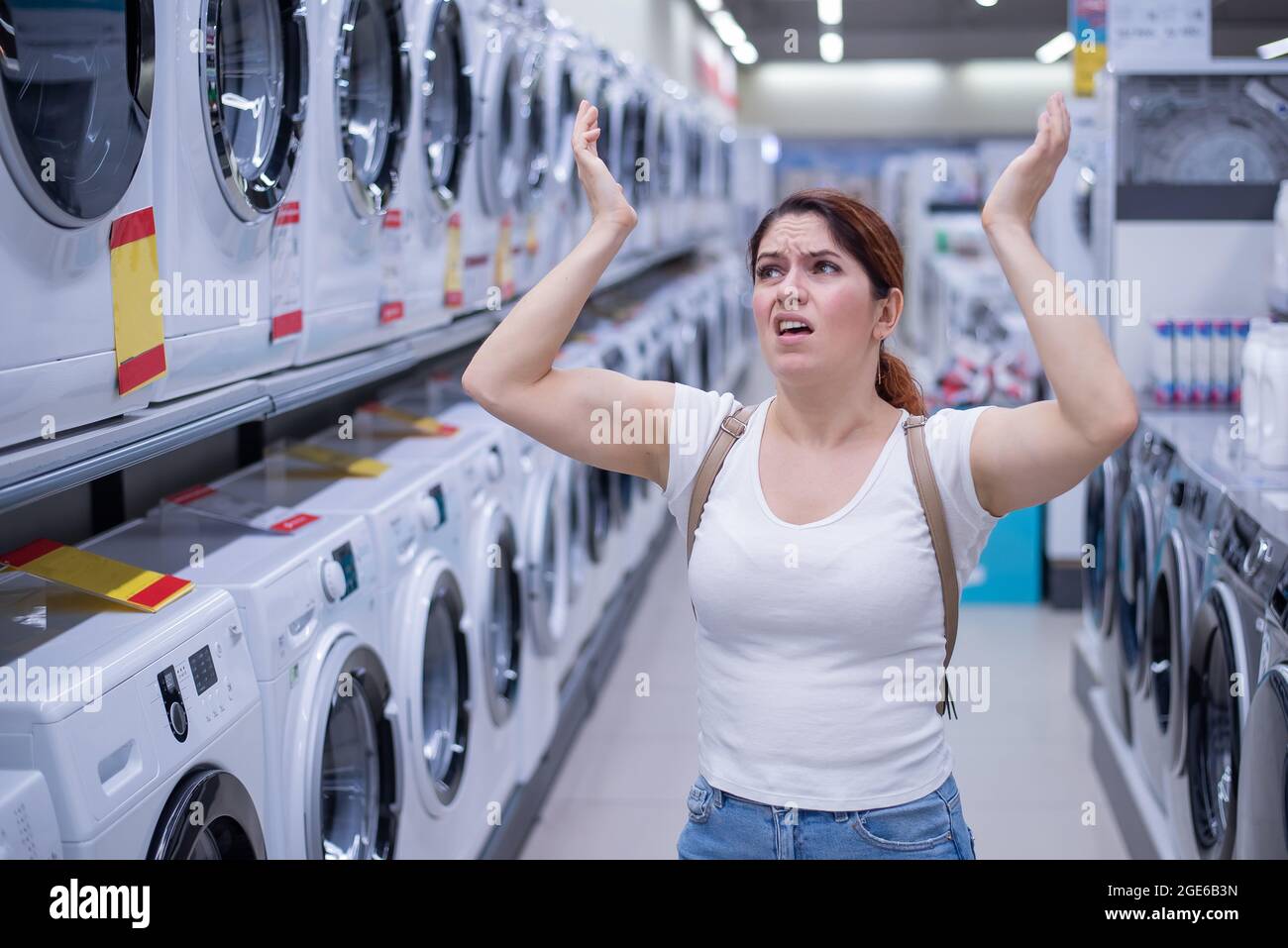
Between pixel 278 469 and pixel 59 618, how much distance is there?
1137 mm

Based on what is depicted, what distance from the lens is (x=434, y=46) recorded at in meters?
3.22

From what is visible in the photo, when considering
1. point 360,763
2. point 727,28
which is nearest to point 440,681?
point 360,763

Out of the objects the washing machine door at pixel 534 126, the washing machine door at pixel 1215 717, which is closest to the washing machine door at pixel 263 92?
the washing machine door at pixel 534 126

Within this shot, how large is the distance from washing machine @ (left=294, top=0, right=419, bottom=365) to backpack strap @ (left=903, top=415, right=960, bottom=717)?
50.4 inches

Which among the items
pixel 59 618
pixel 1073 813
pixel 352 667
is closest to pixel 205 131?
pixel 59 618

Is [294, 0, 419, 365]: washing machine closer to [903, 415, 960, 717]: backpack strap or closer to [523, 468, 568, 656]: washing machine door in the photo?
[523, 468, 568, 656]: washing machine door

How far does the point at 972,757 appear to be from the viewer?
400 cm

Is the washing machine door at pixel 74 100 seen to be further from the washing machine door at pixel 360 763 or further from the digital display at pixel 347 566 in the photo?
the washing machine door at pixel 360 763

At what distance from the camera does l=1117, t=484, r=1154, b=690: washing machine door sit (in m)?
3.34

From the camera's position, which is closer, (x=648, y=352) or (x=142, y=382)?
(x=142, y=382)

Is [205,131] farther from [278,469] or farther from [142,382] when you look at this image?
[278,469]

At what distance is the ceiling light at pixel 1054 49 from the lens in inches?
635

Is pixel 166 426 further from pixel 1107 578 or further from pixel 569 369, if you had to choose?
pixel 1107 578

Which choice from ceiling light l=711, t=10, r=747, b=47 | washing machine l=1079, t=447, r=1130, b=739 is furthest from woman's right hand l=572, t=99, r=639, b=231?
ceiling light l=711, t=10, r=747, b=47
